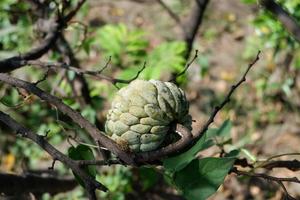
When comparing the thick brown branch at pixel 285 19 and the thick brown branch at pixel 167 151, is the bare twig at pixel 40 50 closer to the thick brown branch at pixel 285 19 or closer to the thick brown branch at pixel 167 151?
the thick brown branch at pixel 167 151

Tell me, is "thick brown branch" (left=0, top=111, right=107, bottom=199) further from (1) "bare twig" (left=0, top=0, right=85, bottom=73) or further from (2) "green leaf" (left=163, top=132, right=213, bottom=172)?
(1) "bare twig" (left=0, top=0, right=85, bottom=73)

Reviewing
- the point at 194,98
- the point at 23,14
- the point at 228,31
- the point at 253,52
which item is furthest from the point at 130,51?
the point at 228,31

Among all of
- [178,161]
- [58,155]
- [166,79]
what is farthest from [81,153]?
[166,79]

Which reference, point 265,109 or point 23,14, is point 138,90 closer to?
point 23,14

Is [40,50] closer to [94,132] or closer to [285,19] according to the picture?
[94,132]

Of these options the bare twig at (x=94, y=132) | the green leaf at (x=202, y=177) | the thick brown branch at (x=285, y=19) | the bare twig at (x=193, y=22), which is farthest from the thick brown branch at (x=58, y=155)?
the bare twig at (x=193, y=22)

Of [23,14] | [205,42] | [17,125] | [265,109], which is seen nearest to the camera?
[17,125]
